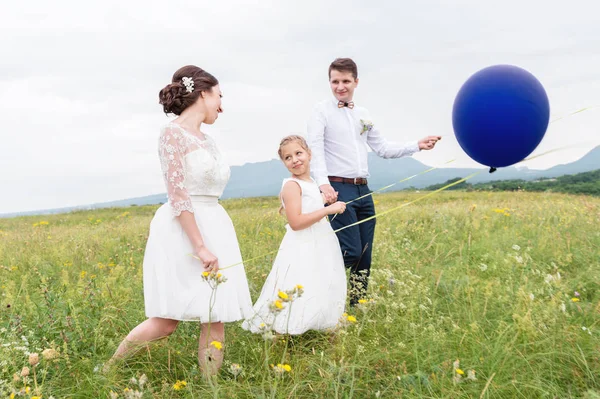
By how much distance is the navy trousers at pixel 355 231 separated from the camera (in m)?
4.20

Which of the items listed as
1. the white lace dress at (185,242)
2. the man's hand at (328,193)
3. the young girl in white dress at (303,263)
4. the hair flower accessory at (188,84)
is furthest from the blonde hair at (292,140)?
the hair flower accessory at (188,84)

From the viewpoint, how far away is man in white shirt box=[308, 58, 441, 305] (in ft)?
13.8

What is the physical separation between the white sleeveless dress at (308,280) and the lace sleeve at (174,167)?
86cm

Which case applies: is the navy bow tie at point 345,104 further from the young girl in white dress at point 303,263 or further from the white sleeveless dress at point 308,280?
the white sleeveless dress at point 308,280

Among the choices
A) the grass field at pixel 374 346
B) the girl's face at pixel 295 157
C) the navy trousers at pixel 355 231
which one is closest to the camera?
the grass field at pixel 374 346

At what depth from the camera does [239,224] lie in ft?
28.0

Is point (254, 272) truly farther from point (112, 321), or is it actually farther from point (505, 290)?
point (505, 290)

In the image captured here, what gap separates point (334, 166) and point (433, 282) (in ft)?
4.70

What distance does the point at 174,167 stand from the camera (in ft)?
9.43

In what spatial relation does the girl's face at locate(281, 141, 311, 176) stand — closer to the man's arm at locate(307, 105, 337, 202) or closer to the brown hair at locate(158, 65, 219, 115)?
the man's arm at locate(307, 105, 337, 202)

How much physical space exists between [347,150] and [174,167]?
189 centimetres

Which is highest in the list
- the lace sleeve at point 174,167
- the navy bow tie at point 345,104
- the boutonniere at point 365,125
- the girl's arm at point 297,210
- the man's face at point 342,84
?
the man's face at point 342,84

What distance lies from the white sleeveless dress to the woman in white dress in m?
0.38

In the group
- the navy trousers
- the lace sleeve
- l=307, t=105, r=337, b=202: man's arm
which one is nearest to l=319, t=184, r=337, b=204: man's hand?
l=307, t=105, r=337, b=202: man's arm
